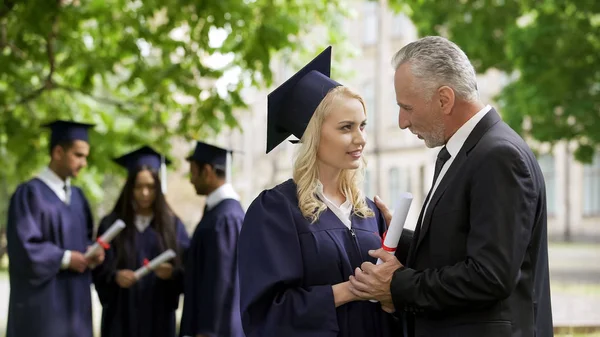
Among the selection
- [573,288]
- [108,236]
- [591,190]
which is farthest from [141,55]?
[591,190]

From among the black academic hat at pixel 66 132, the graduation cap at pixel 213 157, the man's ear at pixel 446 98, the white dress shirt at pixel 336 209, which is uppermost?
the black academic hat at pixel 66 132

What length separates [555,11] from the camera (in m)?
16.5

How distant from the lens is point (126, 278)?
6672mm

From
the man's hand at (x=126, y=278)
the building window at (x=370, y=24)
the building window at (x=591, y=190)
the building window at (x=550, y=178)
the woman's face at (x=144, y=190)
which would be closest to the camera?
the man's hand at (x=126, y=278)

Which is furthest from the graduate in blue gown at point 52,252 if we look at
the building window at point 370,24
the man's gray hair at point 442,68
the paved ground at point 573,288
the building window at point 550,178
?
the building window at point 370,24

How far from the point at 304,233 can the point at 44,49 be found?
6.61 meters

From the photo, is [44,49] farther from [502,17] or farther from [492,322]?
[502,17]

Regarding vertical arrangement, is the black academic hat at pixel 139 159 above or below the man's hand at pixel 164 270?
above

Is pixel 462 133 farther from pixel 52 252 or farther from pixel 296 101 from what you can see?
pixel 52 252

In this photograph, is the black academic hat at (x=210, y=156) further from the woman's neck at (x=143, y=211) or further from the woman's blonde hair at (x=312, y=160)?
the woman's blonde hair at (x=312, y=160)

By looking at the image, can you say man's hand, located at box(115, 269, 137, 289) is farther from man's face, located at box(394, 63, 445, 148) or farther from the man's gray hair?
the man's gray hair

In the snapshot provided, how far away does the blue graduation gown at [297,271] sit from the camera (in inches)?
140

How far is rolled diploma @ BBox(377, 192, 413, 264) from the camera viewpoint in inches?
134

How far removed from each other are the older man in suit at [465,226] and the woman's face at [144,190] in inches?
154
